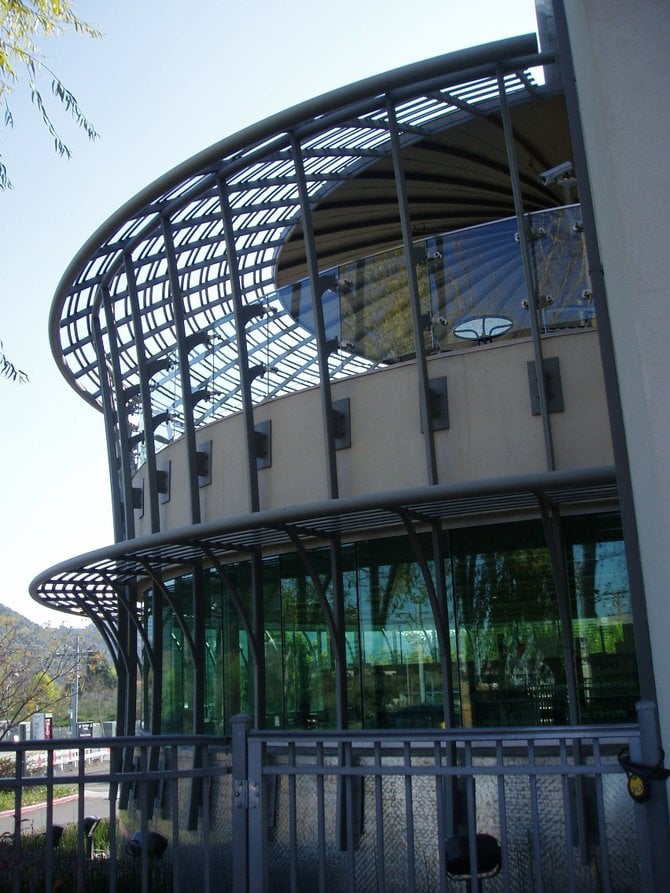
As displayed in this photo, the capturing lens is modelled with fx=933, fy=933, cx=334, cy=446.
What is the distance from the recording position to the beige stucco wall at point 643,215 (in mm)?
3900

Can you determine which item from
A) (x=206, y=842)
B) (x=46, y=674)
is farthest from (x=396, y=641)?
(x=46, y=674)

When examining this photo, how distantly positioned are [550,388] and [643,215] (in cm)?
753

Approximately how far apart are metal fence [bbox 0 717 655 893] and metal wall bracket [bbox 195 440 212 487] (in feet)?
14.0

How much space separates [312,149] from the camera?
43.6 feet

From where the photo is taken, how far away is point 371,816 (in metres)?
11.2

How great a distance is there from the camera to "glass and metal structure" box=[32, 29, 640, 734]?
37.0 feet

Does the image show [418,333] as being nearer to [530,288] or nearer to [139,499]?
[530,288]

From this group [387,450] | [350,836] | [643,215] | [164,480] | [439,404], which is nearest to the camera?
[643,215]

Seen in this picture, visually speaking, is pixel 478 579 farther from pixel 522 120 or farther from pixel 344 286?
pixel 522 120

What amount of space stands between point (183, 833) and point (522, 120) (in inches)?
486

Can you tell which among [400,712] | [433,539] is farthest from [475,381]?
[400,712]

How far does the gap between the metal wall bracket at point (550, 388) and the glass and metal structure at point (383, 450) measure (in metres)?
0.03

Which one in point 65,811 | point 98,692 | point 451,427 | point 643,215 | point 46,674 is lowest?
point 65,811

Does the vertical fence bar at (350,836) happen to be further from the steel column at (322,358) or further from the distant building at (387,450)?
the steel column at (322,358)
